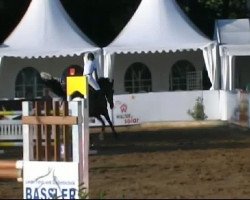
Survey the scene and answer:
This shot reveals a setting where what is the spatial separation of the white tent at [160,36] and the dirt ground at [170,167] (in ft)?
17.3

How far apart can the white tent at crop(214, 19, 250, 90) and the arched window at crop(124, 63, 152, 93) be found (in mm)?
3788

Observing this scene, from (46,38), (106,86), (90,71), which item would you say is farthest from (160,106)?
(90,71)

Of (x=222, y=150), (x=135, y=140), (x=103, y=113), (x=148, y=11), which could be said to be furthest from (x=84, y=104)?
(x=148, y=11)

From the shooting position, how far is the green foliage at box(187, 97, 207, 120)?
29375 mm

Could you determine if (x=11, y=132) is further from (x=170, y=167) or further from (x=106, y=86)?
(x=170, y=167)

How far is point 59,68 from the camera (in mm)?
33000

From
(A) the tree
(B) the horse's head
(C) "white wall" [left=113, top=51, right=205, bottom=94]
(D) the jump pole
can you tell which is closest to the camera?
(D) the jump pole

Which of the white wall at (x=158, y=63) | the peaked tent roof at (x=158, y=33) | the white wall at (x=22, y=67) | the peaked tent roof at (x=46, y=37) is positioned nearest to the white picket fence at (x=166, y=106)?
the peaked tent roof at (x=158, y=33)

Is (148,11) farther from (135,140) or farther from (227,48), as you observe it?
(135,140)

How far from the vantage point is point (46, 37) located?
2986 centimetres

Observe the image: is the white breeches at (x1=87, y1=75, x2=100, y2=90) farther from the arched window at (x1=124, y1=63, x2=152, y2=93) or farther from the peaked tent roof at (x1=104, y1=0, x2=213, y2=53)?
the arched window at (x1=124, y1=63, x2=152, y2=93)

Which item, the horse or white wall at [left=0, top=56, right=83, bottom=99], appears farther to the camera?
white wall at [left=0, top=56, right=83, bottom=99]

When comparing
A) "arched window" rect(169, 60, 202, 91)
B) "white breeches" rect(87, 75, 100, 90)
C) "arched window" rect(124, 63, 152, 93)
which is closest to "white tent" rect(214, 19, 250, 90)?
"arched window" rect(169, 60, 202, 91)

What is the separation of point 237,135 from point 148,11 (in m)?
8.68
